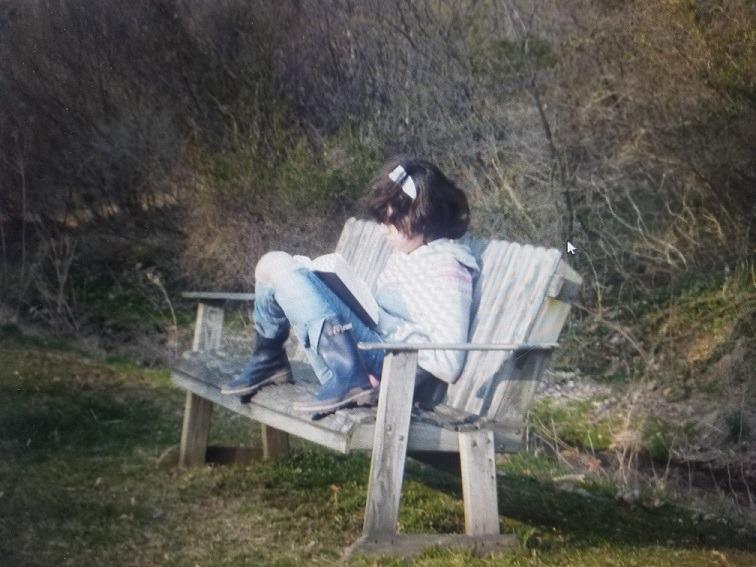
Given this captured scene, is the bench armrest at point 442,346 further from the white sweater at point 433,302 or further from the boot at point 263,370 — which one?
the boot at point 263,370

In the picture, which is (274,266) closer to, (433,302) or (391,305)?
(391,305)

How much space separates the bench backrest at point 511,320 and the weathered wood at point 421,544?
0.47m

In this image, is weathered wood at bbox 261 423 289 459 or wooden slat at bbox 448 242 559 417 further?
weathered wood at bbox 261 423 289 459

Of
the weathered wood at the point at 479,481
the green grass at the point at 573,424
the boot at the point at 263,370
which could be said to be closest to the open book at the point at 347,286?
the boot at the point at 263,370

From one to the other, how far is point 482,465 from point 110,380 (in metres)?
3.80

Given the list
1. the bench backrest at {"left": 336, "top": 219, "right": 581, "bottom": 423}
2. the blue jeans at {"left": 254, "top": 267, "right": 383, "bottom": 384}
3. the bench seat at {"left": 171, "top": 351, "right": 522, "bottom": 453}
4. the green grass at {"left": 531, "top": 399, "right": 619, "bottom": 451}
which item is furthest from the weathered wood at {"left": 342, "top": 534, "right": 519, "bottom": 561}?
the green grass at {"left": 531, "top": 399, "right": 619, "bottom": 451}

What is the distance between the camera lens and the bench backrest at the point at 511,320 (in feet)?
15.6

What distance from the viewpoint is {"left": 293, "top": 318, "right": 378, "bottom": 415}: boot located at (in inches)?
177

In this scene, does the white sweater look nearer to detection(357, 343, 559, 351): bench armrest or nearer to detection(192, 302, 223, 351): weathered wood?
detection(357, 343, 559, 351): bench armrest

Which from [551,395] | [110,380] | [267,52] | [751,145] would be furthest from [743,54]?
[110,380]

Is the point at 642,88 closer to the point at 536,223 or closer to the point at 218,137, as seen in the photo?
the point at 536,223

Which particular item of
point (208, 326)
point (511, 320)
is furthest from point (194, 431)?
point (511, 320)

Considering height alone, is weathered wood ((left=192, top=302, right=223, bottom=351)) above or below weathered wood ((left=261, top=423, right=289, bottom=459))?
above

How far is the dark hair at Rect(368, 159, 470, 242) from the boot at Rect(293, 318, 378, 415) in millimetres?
672
